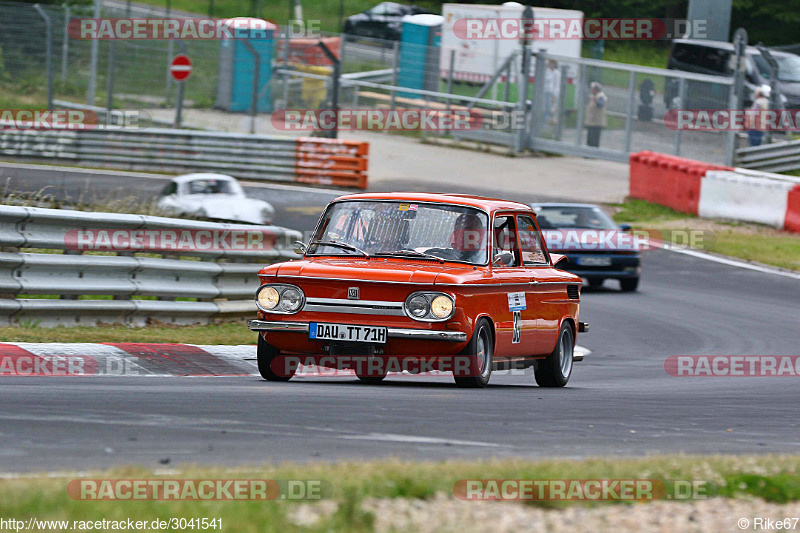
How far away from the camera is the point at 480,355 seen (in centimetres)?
908

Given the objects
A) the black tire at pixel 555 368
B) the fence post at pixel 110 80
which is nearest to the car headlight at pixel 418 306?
the black tire at pixel 555 368

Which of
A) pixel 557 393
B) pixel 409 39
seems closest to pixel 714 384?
pixel 557 393

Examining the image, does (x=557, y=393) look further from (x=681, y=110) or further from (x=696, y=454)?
(x=681, y=110)

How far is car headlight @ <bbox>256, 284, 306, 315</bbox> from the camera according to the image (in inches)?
352

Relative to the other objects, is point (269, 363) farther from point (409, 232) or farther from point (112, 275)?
point (112, 275)

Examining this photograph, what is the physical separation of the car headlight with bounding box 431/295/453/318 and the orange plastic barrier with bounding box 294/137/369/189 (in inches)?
801

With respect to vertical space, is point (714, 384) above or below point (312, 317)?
below

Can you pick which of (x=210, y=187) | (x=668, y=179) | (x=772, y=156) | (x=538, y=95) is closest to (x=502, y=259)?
(x=210, y=187)

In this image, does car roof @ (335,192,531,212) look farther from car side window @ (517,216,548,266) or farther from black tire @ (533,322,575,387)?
black tire @ (533,322,575,387)

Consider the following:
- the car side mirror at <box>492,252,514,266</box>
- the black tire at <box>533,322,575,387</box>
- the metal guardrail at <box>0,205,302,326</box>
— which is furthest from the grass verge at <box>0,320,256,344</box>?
the car side mirror at <box>492,252,514,266</box>

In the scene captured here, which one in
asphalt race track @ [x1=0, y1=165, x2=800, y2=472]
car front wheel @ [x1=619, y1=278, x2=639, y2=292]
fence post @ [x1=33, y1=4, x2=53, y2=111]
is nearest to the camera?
asphalt race track @ [x1=0, y1=165, x2=800, y2=472]

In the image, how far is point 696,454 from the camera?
21.2 ft

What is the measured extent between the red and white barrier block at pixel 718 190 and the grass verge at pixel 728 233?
0.21 meters

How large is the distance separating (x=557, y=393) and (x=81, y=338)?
3.87 metres
